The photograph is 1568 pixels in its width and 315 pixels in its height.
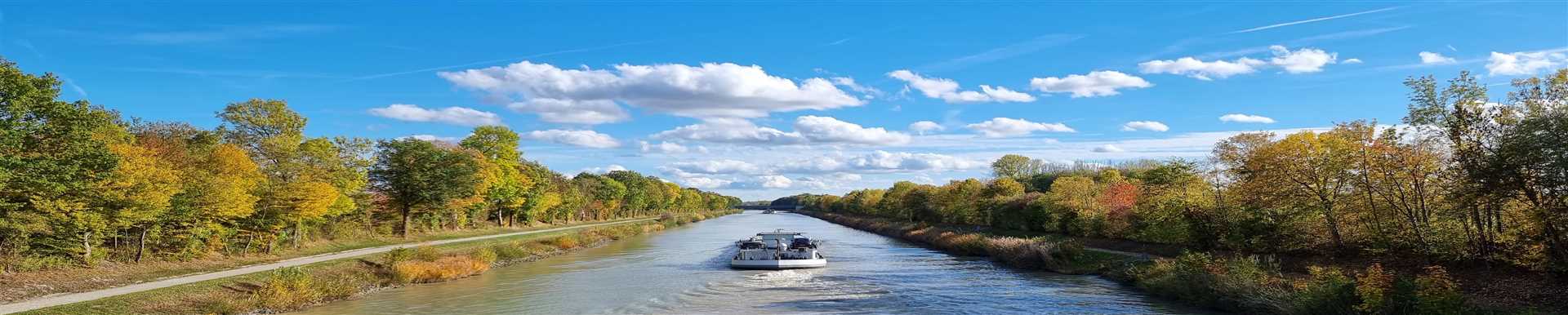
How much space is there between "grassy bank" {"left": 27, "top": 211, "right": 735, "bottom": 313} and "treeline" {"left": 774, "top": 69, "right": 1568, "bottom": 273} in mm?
34204

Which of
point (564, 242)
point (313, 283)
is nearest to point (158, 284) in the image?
point (313, 283)

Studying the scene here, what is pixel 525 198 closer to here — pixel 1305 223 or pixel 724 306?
pixel 724 306

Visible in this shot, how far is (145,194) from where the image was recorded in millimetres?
26234

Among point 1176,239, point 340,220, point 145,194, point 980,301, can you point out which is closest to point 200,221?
point 145,194

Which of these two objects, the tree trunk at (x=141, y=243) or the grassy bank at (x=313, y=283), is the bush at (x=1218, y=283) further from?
the tree trunk at (x=141, y=243)

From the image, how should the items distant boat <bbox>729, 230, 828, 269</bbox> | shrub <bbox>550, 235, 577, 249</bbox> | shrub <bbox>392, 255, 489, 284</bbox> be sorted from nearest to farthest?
shrub <bbox>392, 255, 489, 284</bbox>
distant boat <bbox>729, 230, 828, 269</bbox>
shrub <bbox>550, 235, 577, 249</bbox>

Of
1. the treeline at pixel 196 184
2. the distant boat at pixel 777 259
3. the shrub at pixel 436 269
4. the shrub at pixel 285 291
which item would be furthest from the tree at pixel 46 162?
the distant boat at pixel 777 259

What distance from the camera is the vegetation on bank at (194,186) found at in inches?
931

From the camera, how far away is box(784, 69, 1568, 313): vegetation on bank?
1942cm

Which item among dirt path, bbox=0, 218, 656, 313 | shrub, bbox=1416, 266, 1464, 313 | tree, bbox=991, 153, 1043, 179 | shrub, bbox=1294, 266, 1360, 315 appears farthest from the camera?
tree, bbox=991, 153, 1043, 179

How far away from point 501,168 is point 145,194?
1798 inches

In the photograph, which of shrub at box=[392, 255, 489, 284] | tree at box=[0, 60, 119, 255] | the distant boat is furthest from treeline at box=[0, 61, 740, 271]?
the distant boat

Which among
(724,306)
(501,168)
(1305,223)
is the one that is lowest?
(724,306)

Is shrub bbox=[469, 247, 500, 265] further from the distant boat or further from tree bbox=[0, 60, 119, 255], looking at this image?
tree bbox=[0, 60, 119, 255]
